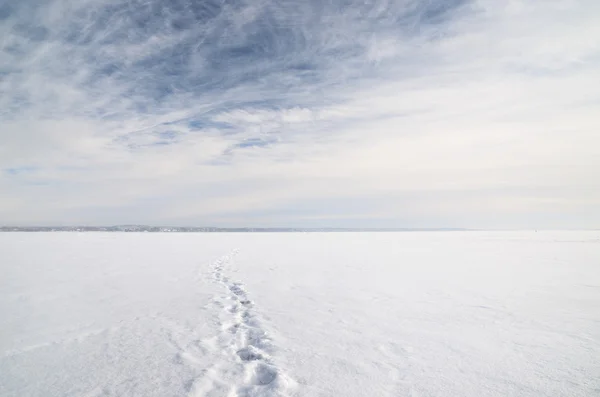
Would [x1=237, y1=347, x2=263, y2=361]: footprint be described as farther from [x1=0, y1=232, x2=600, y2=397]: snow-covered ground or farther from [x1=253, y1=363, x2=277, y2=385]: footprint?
[x1=253, y1=363, x2=277, y2=385]: footprint

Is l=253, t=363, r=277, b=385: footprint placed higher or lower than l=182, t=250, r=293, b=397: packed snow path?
lower

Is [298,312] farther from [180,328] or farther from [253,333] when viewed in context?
[180,328]

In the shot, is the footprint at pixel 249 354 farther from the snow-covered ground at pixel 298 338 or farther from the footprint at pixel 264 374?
the footprint at pixel 264 374

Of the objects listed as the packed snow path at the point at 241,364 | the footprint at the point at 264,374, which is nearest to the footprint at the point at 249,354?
the packed snow path at the point at 241,364

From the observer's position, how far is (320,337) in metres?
4.68

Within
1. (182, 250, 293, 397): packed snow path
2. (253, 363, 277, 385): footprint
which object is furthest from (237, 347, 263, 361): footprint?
(253, 363, 277, 385): footprint

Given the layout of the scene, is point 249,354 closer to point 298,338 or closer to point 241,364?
point 241,364

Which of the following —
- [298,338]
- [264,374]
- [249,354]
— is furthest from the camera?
[298,338]

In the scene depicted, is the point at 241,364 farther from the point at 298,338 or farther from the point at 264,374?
the point at 298,338

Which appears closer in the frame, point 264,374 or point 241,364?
point 264,374

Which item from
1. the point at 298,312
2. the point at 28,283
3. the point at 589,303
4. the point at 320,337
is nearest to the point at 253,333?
the point at 320,337

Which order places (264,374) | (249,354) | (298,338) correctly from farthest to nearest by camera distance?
(298,338) → (249,354) → (264,374)

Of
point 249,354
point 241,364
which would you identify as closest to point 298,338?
point 249,354

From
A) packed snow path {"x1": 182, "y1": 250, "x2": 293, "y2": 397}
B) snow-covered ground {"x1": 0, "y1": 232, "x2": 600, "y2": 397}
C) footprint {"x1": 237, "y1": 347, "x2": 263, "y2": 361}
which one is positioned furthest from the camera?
footprint {"x1": 237, "y1": 347, "x2": 263, "y2": 361}
